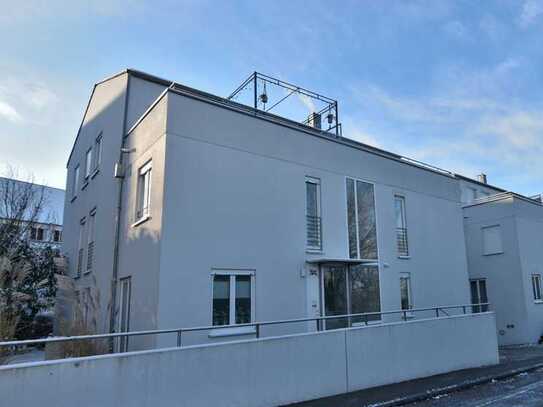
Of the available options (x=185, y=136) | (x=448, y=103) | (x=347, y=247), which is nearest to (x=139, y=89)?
(x=185, y=136)

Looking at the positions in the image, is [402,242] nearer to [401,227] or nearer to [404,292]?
[401,227]

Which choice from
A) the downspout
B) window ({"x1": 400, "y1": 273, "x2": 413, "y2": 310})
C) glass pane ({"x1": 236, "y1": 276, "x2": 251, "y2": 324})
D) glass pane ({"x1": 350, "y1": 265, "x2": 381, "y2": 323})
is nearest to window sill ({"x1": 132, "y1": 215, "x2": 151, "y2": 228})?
the downspout

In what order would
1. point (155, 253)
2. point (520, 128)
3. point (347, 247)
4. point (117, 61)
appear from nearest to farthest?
point (155, 253) → point (347, 247) → point (117, 61) → point (520, 128)

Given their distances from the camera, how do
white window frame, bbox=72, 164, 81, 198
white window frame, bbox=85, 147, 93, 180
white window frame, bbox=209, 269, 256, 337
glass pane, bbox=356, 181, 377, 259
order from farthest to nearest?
white window frame, bbox=72, 164, 81, 198 → white window frame, bbox=85, 147, 93, 180 → glass pane, bbox=356, 181, 377, 259 → white window frame, bbox=209, 269, 256, 337

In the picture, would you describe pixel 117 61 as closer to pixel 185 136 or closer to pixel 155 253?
pixel 185 136

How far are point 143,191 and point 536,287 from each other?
1861cm

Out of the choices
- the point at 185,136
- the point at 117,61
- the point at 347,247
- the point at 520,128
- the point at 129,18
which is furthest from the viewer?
the point at 520,128

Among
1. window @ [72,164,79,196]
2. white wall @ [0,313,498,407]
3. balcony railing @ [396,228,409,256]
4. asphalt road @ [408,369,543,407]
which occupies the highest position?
window @ [72,164,79,196]

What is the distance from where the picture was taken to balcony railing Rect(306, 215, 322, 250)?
11.1 metres

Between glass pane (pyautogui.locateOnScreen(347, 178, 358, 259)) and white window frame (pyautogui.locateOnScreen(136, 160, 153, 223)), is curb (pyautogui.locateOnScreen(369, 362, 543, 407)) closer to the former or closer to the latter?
glass pane (pyautogui.locateOnScreen(347, 178, 358, 259))

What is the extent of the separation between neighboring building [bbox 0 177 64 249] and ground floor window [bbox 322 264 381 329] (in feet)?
56.0

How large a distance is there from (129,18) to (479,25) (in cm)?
929

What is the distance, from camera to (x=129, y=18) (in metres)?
10.7

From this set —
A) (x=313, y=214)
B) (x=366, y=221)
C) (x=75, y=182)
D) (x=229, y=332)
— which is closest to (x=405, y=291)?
(x=366, y=221)
